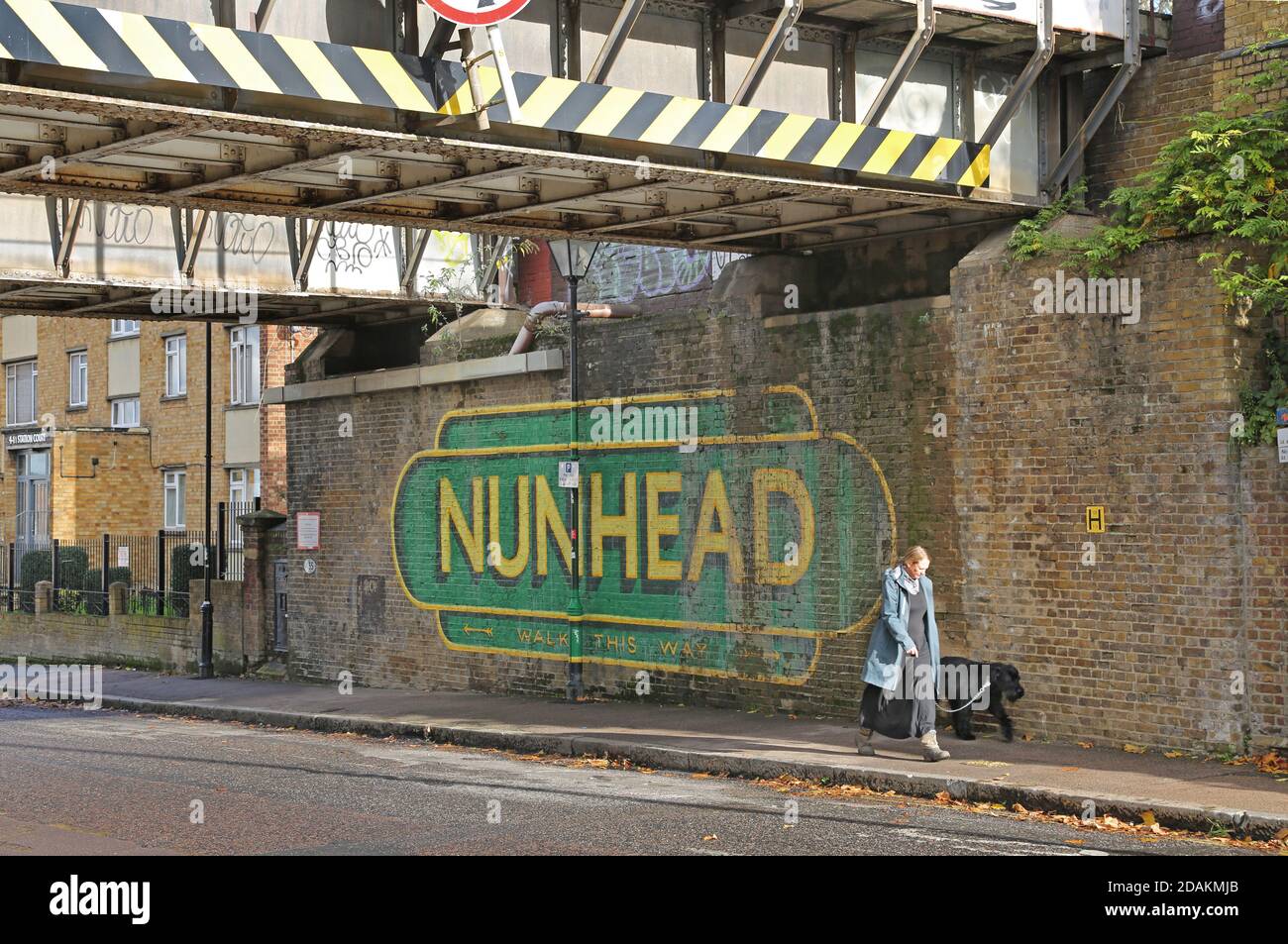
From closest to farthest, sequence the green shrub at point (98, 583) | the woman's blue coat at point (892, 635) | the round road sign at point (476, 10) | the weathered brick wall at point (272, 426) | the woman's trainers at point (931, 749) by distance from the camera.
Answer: the round road sign at point (476, 10)
the woman's trainers at point (931, 749)
the woman's blue coat at point (892, 635)
the green shrub at point (98, 583)
the weathered brick wall at point (272, 426)

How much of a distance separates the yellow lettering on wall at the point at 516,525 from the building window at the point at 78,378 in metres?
26.6

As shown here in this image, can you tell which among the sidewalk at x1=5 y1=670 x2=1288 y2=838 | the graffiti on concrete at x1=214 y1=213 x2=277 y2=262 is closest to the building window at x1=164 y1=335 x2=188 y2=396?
the sidewalk at x1=5 y1=670 x2=1288 y2=838

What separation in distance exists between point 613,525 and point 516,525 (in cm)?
188

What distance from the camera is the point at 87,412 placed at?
142ft

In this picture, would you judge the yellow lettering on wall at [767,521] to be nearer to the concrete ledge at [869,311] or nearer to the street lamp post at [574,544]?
the concrete ledge at [869,311]

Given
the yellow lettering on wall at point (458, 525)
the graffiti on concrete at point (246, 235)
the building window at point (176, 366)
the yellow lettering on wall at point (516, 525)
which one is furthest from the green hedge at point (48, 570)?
the yellow lettering on wall at point (516, 525)

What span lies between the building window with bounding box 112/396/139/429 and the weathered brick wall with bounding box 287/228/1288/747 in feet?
86.7

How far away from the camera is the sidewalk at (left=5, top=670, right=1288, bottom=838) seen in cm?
1123

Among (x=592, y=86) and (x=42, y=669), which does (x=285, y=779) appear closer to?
(x=592, y=86)

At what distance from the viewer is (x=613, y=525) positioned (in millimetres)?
18781

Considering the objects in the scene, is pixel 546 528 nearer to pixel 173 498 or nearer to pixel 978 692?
pixel 978 692

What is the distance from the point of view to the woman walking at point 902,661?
13.5 m

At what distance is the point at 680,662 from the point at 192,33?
978 centimetres
